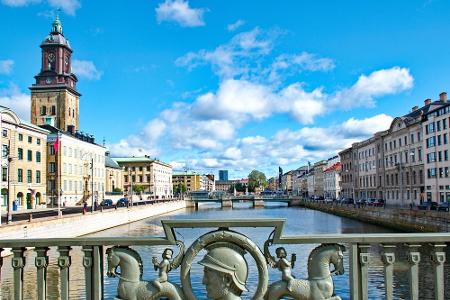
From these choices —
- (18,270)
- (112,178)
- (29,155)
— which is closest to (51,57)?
(112,178)

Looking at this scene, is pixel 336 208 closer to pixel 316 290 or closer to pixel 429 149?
pixel 429 149

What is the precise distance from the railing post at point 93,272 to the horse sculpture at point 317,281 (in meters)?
2.36

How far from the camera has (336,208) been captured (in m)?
94.2

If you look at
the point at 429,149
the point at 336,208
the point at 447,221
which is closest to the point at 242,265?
the point at 447,221

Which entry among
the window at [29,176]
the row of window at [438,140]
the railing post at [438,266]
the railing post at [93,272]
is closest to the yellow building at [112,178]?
the window at [29,176]

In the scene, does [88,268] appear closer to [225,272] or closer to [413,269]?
[225,272]

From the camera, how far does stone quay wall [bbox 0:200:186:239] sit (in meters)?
34.5

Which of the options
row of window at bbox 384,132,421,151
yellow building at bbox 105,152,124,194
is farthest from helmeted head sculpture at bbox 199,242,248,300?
yellow building at bbox 105,152,124,194

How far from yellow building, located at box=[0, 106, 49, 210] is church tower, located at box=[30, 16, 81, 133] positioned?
31201 millimetres

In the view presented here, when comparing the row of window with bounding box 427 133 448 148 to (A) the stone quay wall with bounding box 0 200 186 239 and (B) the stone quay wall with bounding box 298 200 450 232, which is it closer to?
(B) the stone quay wall with bounding box 298 200 450 232

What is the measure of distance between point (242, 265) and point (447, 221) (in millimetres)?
43862

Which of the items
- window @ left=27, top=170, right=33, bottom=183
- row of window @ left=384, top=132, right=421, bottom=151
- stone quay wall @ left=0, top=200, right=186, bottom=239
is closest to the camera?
stone quay wall @ left=0, top=200, right=186, bottom=239

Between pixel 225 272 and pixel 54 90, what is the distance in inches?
4552

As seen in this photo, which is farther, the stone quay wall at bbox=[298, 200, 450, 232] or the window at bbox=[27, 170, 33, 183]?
the window at bbox=[27, 170, 33, 183]
